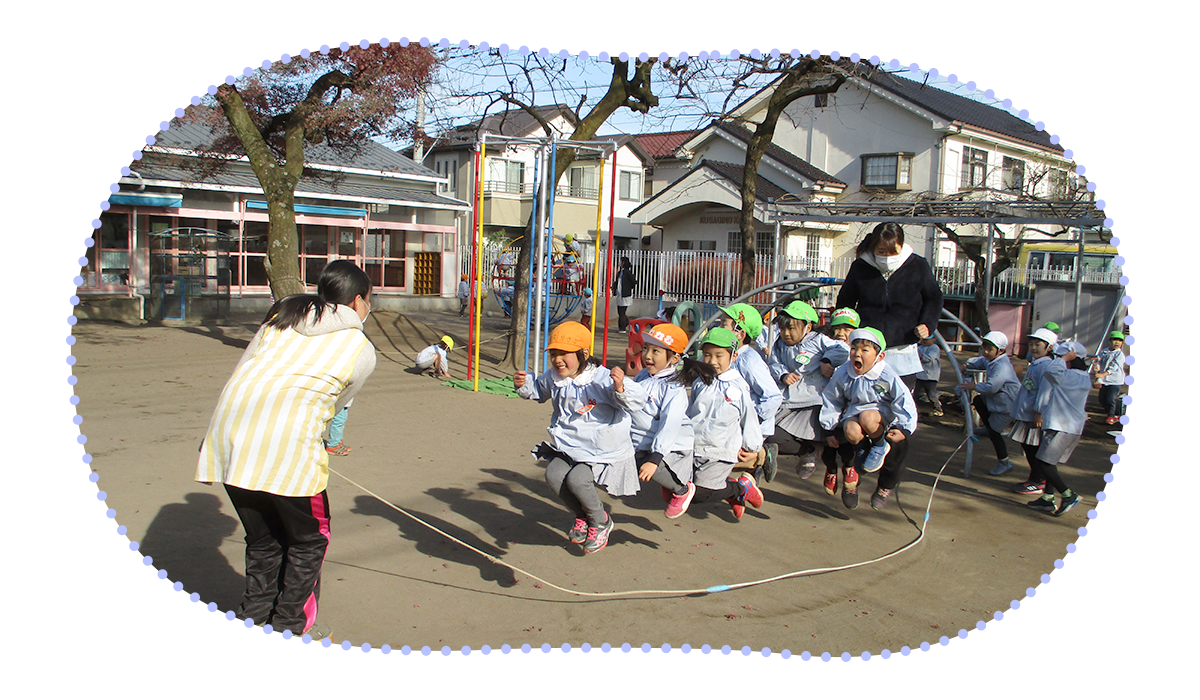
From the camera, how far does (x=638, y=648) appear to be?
3.88 metres

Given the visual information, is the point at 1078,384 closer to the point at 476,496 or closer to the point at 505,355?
the point at 476,496

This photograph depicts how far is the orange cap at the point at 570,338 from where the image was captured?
4.51m

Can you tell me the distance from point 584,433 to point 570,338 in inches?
19.9

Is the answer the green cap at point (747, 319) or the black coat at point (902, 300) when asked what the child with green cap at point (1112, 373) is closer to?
the black coat at point (902, 300)

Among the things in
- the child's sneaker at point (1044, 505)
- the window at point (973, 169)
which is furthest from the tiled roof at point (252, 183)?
the window at point (973, 169)

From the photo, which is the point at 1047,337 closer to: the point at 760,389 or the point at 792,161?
the point at 760,389

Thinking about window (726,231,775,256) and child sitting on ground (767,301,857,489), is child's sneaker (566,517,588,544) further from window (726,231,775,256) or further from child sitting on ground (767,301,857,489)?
window (726,231,775,256)

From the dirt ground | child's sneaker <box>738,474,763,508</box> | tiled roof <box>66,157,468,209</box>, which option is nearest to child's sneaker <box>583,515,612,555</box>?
the dirt ground

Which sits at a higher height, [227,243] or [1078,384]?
Answer: [227,243]

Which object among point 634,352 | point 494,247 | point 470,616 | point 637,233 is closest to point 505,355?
point 634,352

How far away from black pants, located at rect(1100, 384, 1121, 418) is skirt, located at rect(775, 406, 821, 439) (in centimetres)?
539

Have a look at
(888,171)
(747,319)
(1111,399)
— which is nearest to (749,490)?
(747,319)

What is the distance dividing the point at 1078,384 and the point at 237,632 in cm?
549

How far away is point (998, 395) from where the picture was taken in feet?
24.5
